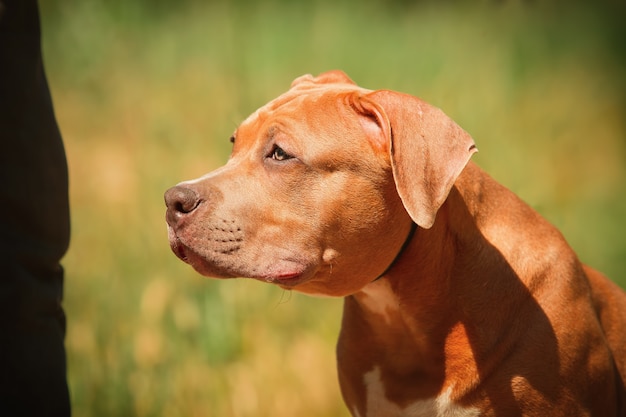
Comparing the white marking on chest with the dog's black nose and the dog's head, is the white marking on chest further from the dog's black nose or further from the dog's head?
the dog's black nose

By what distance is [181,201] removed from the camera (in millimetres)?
2660

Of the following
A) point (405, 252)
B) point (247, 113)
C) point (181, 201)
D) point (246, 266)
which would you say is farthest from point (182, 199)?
point (247, 113)

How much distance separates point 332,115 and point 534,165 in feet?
9.44

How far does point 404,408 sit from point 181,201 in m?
1.07

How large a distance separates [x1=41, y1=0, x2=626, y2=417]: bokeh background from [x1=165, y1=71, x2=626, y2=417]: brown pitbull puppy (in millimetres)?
1856

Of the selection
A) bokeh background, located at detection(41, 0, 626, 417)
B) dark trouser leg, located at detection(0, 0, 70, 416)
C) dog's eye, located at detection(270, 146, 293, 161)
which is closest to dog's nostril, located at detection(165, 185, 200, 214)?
dog's eye, located at detection(270, 146, 293, 161)

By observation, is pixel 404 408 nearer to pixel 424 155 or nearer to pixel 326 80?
pixel 424 155

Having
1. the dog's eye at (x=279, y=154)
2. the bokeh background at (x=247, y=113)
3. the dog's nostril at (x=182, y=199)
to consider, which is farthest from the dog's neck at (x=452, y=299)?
the bokeh background at (x=247, y=113)

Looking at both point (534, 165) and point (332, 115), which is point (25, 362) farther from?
point (534, 165)

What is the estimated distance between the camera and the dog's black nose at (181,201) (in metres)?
2.66

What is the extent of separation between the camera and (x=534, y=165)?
5.35 m

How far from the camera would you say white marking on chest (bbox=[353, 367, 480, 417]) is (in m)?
2.83

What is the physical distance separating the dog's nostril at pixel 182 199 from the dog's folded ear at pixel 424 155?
0.64 m

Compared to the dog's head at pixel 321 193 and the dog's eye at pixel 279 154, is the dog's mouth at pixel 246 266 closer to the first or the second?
the dog's head at pixel 321 193
